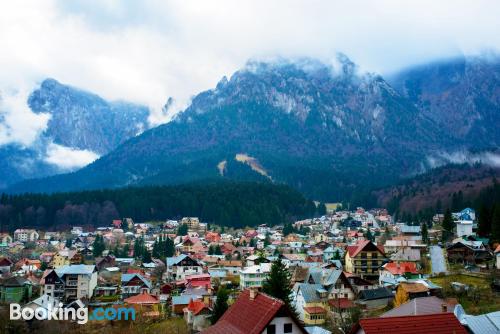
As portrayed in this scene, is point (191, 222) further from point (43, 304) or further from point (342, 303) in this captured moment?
point (342, 303)

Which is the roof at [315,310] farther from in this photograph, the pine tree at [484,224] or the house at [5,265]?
the house at [5,265]

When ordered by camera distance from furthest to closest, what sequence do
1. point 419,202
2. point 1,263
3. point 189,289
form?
point 419,202 < point 1,263 < point 189,289

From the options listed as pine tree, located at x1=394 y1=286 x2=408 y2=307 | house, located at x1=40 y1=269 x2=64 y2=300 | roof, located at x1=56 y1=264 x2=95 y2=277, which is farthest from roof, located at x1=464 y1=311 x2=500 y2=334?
house, located at x1=40 y1=269 x2=64 y2=300

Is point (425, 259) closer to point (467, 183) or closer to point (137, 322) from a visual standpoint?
point (137, 322)

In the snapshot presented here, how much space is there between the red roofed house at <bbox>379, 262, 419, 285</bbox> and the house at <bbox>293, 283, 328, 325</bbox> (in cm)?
964

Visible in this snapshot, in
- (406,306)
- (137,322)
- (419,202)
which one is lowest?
(137,322)

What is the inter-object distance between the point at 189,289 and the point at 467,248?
124 feet

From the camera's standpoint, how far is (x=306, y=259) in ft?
347

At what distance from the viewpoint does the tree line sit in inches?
6845

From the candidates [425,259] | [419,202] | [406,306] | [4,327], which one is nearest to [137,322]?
[4,327]

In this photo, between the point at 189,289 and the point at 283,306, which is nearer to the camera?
the point at 283,306

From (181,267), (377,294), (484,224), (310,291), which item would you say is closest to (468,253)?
(484,224)

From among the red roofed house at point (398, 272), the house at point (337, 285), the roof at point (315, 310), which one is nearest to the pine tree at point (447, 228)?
the red roofed house at point (398, 272)

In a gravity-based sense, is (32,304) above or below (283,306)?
below
